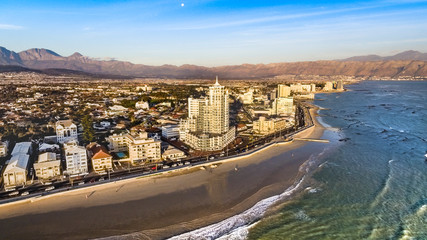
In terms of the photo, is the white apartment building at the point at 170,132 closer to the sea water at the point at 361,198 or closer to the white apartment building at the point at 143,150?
the white apartment building at the point at 143,150

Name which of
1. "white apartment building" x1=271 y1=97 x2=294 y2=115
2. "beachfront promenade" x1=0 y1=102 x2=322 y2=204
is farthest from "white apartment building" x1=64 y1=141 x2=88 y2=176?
"white apartment building" x1=271 y1=97 x2=294 y2=115

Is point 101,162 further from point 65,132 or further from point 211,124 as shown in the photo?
point 211,124

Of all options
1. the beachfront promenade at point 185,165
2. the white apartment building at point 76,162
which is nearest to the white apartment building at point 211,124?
the beachfront promenade at point 185,165

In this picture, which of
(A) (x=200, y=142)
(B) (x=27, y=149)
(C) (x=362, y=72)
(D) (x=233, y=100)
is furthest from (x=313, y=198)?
(C) (x=362, y=72)

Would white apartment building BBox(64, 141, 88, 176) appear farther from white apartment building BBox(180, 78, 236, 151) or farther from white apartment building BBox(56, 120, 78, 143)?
white apartment building BBox(180, 78, 236, 151)

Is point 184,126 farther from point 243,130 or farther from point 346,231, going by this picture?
point 346,231

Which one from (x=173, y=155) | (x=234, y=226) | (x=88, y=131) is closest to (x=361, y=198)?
(x=234, y=226)

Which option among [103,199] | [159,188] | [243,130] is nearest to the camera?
[103,199]
